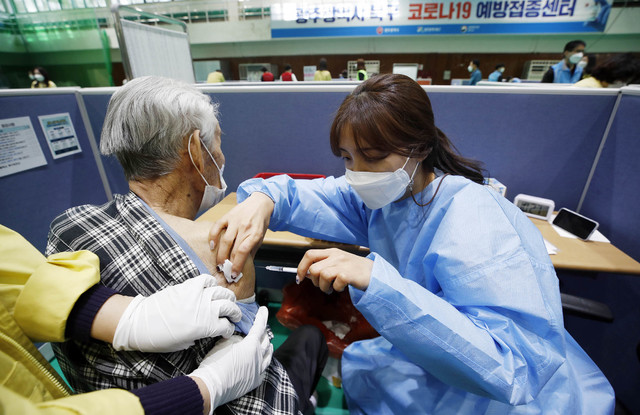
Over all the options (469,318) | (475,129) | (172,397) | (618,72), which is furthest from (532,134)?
(618,72)

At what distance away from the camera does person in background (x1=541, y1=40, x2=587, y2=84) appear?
12.3 ft

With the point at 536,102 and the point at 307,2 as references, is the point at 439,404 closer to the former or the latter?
the point at 536,102

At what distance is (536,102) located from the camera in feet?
4.30

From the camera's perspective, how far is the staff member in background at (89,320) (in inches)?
17.0

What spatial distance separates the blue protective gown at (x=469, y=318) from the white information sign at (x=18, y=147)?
5.62ft

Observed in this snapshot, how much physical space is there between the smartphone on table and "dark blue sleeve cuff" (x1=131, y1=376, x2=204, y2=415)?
1606 mm

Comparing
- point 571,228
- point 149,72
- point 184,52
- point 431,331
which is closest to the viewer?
point 431,331

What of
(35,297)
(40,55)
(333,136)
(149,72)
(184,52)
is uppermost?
(40,55)

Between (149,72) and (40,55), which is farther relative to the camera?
(40,55)

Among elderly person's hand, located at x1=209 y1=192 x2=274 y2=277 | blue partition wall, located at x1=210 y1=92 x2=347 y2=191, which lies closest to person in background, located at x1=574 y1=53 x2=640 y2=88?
blue partition wall, located at x1=210 y1=92 x2=347 y2=191

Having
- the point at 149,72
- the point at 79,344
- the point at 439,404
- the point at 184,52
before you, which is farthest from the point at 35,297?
the point at 184,52

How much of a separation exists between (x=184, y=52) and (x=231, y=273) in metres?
2.42

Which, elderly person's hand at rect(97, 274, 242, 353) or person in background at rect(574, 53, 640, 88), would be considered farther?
person in background at rect(574, 53, 640, 88)

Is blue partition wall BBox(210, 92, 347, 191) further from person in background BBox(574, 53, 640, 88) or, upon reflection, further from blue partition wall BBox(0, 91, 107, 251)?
person in background BBox(574, 53, 640, 88)
